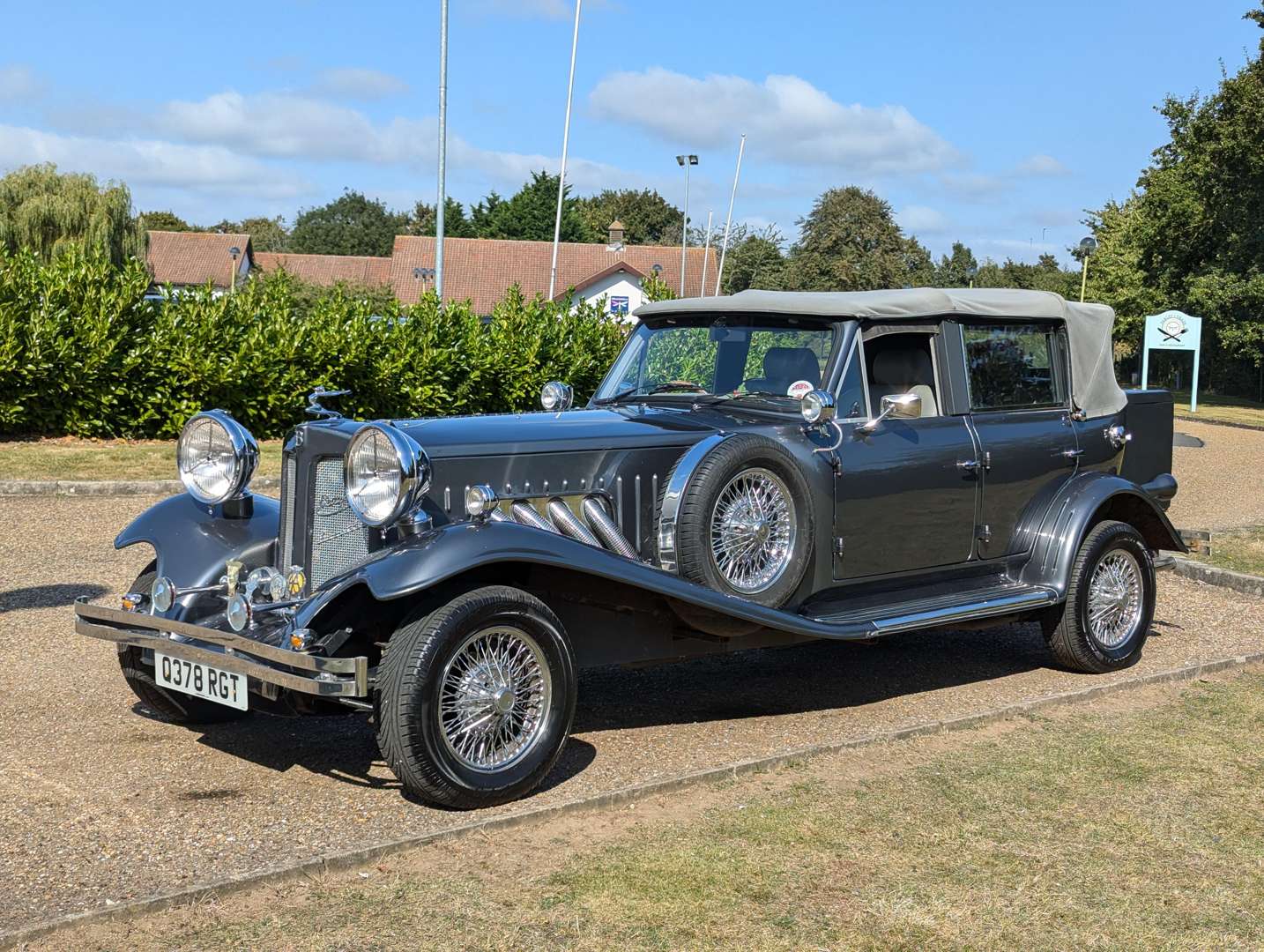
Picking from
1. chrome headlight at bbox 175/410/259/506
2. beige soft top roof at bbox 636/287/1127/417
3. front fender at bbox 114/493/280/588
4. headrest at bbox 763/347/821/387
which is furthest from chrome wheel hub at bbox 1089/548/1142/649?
chrome headlight at bbox 175/410/259/506

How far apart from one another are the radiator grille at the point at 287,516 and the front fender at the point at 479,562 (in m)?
0.72

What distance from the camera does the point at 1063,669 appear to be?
741cm

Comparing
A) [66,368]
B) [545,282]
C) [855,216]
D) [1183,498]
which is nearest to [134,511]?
[66,368]

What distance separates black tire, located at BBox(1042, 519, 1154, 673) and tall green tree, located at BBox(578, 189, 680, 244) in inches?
3794

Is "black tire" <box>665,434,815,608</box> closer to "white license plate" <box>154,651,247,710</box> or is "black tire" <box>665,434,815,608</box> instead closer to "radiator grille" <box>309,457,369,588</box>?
"radiator grille" <box>309,457,369,588</box>

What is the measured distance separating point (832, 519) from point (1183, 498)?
33.5ft

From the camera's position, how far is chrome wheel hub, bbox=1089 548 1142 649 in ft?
23.8

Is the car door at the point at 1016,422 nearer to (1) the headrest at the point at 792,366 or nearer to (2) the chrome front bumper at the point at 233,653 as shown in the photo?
(1) the headrest at the point at 792,366

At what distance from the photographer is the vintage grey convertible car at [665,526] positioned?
4.92 m

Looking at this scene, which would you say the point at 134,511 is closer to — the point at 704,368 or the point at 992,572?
the point at 704,368

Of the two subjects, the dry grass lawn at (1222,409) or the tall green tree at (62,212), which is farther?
the tall green tree at (62,212)

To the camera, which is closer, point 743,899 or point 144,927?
point 144,927

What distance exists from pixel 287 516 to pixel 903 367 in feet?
10.8

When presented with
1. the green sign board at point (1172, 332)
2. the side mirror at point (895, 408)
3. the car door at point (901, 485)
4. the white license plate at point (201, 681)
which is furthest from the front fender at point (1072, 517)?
the green sign board at point (1172, 332)
